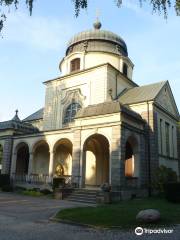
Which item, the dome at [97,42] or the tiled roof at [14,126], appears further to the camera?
the dome at [97,42]

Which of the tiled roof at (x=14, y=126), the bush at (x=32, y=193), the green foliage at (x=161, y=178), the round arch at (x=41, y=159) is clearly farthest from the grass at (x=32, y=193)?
the green foliage at (x=161, y=178)

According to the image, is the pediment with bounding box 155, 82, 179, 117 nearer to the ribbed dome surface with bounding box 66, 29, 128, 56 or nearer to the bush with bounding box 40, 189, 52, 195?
the ribbed dome surface with bounding box 66, 29, 128, 56

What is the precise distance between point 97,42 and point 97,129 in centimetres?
1493

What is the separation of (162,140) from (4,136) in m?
15.7

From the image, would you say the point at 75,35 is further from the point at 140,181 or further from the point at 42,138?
the point at 140,181

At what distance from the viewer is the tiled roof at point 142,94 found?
23933mm

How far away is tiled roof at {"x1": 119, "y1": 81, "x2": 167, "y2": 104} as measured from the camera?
23933mm

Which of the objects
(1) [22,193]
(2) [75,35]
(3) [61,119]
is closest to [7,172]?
(1) [22,193]

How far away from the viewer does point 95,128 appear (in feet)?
64.6

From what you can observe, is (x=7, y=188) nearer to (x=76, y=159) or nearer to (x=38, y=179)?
(x=38, y=179)

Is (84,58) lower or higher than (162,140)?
higher

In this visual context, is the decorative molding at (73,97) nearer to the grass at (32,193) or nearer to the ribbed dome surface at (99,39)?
the ribbed dome surface at (99,39)

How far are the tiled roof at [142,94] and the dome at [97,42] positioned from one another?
622cm

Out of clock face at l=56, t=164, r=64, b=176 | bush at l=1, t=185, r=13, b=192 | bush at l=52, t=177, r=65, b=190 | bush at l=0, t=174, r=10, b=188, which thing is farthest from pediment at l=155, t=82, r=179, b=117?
bush at l=0, t=174, r=10, b=188
